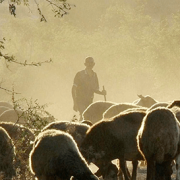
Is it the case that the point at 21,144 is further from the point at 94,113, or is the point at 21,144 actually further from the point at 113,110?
the point at 94,113

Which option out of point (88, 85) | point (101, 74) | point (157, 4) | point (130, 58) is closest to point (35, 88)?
point (101, 74)

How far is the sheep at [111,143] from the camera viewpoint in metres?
13.4

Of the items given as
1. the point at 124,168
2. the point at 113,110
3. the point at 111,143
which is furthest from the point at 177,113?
the point at 113,110

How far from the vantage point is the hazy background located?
7331 centimetres

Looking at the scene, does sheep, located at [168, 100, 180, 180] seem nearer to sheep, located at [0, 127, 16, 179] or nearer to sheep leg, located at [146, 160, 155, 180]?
sheep leg, located at [146, 160, 155, 180]

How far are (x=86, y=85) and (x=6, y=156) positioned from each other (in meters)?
11.9

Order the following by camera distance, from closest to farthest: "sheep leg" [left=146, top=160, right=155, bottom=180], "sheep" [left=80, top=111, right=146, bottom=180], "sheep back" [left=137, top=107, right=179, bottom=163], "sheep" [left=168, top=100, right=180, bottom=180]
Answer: "sheep back" [left=137, top=107, right=179, bottom=163]
"sheep leg" [left=146, top=160, right=155, bottom=180]
"sheep" [left=80, top=111, right=146, bottom=180]
"sheep" [left=168, top=100, right=180, bottom=180]

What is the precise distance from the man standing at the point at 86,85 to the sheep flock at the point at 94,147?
8413 millimetres

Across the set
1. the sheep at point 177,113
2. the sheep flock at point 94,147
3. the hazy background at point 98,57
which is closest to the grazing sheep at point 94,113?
the sheep flock at point 94,147

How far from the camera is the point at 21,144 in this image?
1345 centimetres

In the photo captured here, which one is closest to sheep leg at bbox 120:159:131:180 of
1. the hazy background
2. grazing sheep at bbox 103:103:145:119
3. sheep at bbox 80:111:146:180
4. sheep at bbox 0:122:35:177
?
sheep at bbox 80:111:146:180

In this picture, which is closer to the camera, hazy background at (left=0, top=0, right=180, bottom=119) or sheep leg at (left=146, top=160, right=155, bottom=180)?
sheep leg at (left=146, top=160, right=155, bottom=180)

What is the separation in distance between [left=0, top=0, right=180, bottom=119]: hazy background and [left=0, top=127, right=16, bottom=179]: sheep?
5553 cm

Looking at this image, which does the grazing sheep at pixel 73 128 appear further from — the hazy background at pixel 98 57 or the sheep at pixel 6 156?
the hazy background at pixel 98 57
